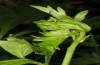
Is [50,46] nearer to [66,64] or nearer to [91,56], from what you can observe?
[66,64]

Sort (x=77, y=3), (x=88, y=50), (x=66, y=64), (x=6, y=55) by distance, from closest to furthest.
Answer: (x=66, y=64) < (x=6, y=55) < (x=88, y=50) < (x=77, y=3)

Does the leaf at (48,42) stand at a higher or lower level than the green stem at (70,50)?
higher

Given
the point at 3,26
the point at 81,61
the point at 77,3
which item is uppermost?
the point at 77,3

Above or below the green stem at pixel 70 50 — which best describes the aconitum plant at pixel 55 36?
above

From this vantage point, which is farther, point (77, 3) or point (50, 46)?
point (77, 3)

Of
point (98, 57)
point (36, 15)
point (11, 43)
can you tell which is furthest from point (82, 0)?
point (11, 43)

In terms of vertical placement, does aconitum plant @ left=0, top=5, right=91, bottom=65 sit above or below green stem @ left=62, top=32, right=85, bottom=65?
above

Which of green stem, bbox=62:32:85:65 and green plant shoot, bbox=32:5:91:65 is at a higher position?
green plant shoot, bbox=32:5:91:65

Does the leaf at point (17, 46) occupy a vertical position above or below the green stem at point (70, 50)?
above

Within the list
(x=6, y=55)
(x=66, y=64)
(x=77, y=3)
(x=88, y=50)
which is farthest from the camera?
(x=77, y=3)

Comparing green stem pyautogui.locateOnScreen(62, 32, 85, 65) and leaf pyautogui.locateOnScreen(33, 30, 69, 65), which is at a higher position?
leaf pyautogui.locateOnScreen(33, 30, 69, 65)

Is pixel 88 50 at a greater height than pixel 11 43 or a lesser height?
greater
